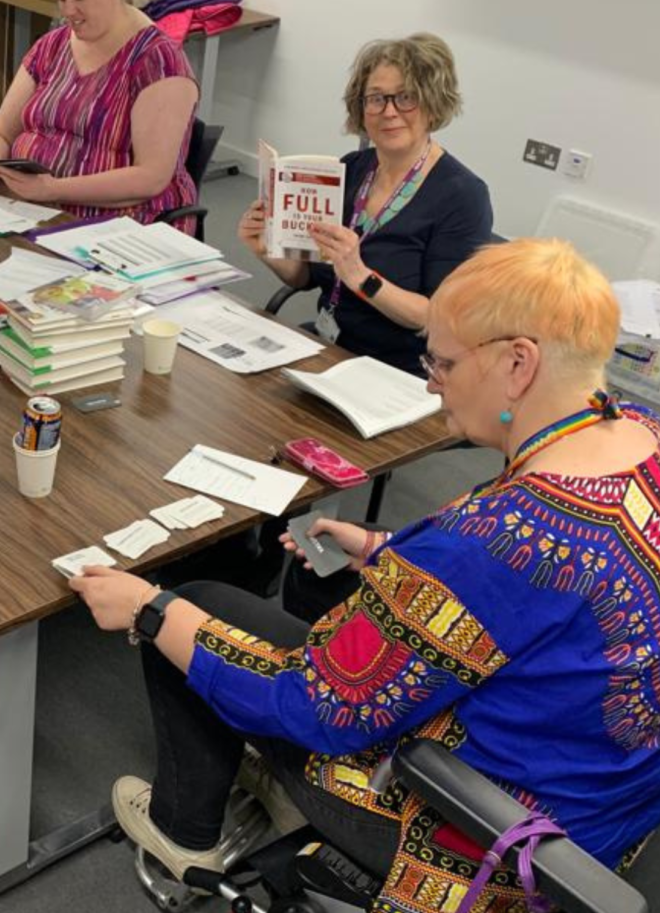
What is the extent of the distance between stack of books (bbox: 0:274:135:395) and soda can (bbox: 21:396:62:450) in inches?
11.1

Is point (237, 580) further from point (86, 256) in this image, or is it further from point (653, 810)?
point (653, 810)

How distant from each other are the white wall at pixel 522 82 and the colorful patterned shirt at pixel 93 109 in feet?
6.74

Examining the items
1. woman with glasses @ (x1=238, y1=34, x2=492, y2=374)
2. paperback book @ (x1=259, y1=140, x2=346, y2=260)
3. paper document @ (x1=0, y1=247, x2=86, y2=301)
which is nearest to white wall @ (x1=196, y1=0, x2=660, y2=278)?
woman with glasses @ (x1=238, y1=34, x2=492, y2=374)

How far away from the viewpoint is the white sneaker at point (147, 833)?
1.70m

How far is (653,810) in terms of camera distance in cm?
134

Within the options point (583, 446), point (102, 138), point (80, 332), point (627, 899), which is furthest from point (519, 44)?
point (627, 899)

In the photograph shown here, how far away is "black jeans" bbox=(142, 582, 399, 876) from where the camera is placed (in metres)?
1.52

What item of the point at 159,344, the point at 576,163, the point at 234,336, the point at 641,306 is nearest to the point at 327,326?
the point at 234,336

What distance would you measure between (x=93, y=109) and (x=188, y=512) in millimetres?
1595

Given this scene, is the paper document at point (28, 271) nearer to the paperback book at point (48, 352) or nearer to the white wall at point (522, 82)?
the paperback book at point (48, 352)

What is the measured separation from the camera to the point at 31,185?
2.69 meters

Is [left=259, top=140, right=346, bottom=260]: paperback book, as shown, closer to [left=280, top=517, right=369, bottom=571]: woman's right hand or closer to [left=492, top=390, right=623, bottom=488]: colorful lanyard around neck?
[left=280, top=517, right=369, bottom=571]: woman's right hand

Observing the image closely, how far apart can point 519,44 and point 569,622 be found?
380 cm

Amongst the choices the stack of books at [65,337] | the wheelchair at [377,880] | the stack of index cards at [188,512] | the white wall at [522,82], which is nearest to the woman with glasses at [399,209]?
the stack of books at [65,337]
